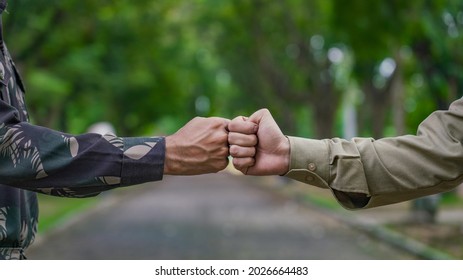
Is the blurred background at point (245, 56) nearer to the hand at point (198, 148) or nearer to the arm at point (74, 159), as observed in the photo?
the hand at point (198, 148)

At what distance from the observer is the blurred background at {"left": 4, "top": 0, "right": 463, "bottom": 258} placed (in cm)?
1556

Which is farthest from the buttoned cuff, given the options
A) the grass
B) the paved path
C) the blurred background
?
the grass

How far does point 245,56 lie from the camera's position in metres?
41.9

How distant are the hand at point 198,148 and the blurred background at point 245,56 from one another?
10.5m

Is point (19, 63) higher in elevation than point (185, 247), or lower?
higher

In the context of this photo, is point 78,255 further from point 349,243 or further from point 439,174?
point 439,174

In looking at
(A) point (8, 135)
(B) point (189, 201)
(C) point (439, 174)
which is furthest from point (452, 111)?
(B) point (189, 201)

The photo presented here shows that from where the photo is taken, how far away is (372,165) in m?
3.12

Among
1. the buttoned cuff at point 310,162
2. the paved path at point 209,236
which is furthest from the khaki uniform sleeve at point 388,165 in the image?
the paved path at point 209,236

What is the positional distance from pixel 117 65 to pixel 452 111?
27.5 meters

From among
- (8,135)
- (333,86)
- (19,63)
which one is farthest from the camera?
(333,86)

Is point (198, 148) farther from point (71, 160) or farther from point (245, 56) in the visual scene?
point (245, 56)

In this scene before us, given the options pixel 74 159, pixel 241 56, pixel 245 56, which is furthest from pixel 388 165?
pixel 241 56

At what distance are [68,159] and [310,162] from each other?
3.04ft
